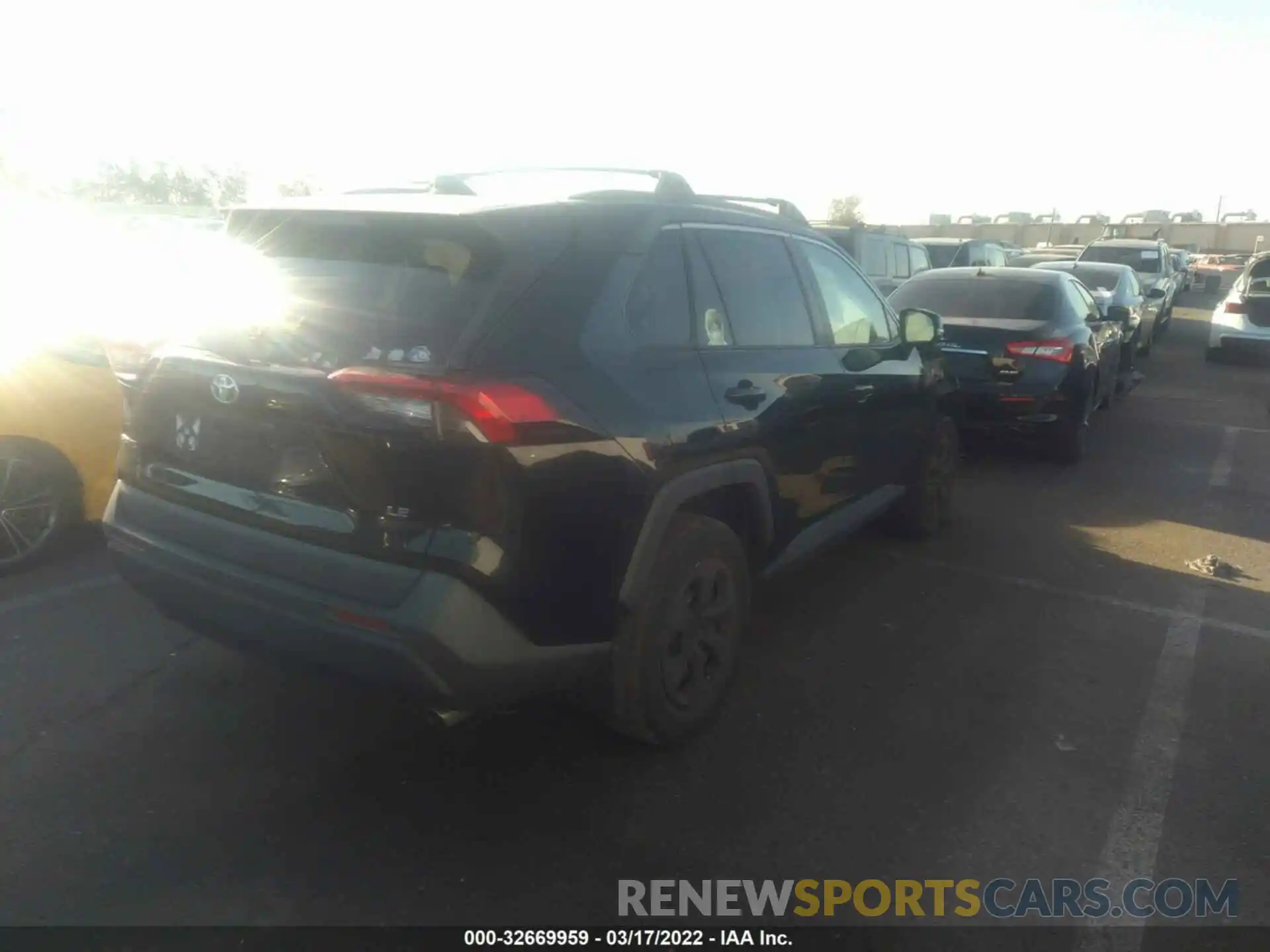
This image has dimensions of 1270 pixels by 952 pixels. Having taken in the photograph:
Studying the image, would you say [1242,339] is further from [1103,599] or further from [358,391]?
[358,391]

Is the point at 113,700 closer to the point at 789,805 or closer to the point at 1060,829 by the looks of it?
the point at 789,805

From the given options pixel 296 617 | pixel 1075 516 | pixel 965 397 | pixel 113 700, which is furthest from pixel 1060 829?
pixel 965 397

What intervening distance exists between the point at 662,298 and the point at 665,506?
72 centimetres

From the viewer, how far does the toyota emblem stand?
118 inches

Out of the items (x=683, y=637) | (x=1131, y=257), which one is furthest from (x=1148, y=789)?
(x=1131, y=257)

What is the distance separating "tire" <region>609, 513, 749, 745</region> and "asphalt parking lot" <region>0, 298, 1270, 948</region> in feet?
0.61

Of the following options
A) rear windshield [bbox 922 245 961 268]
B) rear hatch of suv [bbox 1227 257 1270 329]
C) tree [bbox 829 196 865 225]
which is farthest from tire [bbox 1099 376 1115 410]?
tree [bbox 829 196 865 225]

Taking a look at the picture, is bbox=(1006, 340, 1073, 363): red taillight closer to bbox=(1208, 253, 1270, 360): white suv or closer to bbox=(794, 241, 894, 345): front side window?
bbox=(794, 241, 894, 345): front side window

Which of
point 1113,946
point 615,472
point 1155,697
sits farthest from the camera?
point 1155,697

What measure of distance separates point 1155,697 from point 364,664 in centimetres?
321

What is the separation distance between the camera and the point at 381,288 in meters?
2.98

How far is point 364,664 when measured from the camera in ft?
9.15

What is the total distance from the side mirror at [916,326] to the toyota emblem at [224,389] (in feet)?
11.5

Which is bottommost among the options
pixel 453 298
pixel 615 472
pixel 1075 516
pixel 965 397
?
pixel 1075 516
